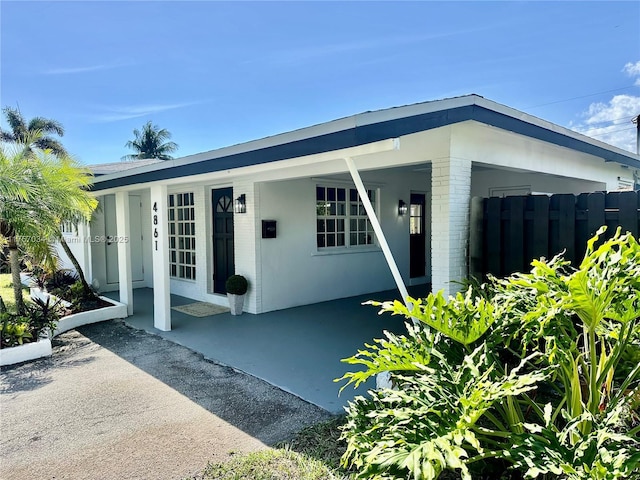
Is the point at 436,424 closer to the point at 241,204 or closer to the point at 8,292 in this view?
the point at 241,204

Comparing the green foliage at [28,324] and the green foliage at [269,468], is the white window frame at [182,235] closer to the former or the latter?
the green foliage at [28,324]

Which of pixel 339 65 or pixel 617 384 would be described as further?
pixel 339 65

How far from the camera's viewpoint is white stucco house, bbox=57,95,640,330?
13.2 feet

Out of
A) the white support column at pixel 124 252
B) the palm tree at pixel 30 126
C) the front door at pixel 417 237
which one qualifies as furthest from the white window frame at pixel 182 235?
the palm tree at pixel 30 126

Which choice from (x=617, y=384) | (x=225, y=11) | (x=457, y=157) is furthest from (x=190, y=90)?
(x=617, y=384)

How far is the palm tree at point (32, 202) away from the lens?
5.51m

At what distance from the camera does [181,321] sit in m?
7.07

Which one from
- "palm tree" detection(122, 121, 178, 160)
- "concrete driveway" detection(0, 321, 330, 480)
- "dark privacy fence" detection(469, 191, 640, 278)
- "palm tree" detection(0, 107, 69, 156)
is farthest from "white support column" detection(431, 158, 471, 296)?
"palm tree" detection(122, 121, 178, 160)

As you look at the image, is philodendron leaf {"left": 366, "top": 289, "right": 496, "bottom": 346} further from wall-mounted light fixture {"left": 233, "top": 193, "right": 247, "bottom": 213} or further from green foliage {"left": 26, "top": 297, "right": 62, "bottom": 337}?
green foliage {"left": 26, "top": 297, "right": 62, "bottom": 337}

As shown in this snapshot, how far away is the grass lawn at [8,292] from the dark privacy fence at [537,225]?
26.6 ft

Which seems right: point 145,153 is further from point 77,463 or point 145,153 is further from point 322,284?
point 77,463

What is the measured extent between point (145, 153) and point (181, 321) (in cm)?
3313

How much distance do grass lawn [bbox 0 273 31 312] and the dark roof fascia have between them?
4.85 metres

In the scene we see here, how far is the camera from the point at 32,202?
5738mm
